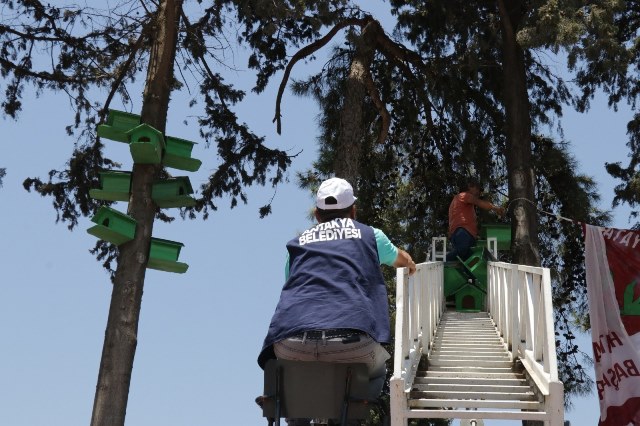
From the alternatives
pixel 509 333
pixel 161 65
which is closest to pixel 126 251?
pixel 161 65

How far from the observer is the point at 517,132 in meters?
13.8

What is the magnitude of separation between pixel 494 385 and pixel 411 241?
9556 millimetres

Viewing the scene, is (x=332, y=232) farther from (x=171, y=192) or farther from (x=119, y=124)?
(x=119, y=124)

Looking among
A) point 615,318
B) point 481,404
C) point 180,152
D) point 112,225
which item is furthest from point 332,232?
point 615,318

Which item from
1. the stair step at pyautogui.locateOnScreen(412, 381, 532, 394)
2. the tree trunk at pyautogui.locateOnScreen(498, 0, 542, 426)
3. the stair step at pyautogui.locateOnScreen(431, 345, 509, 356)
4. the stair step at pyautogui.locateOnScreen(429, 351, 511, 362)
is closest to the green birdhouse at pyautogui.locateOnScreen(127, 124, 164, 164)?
the stair step at pyautogui.locateOnScreen(431, 345, 509, 356)

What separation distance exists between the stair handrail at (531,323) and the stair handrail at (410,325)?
23.8 inches

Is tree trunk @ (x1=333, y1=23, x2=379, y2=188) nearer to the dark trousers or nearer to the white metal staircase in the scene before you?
the dark trousers

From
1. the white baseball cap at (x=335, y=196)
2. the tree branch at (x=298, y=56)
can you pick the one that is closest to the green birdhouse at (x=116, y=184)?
the tree branch at (x=298, y=56)

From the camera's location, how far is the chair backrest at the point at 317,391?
495 centimetres

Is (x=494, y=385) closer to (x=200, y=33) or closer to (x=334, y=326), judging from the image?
(x=334, y=326)

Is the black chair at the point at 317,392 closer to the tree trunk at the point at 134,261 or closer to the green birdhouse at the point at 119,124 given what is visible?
the tree trunk at the point at 134,261

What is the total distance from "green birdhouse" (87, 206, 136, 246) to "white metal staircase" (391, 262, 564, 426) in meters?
3.34

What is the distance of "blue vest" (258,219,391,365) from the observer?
488 centimetres

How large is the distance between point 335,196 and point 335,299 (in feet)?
2.22
